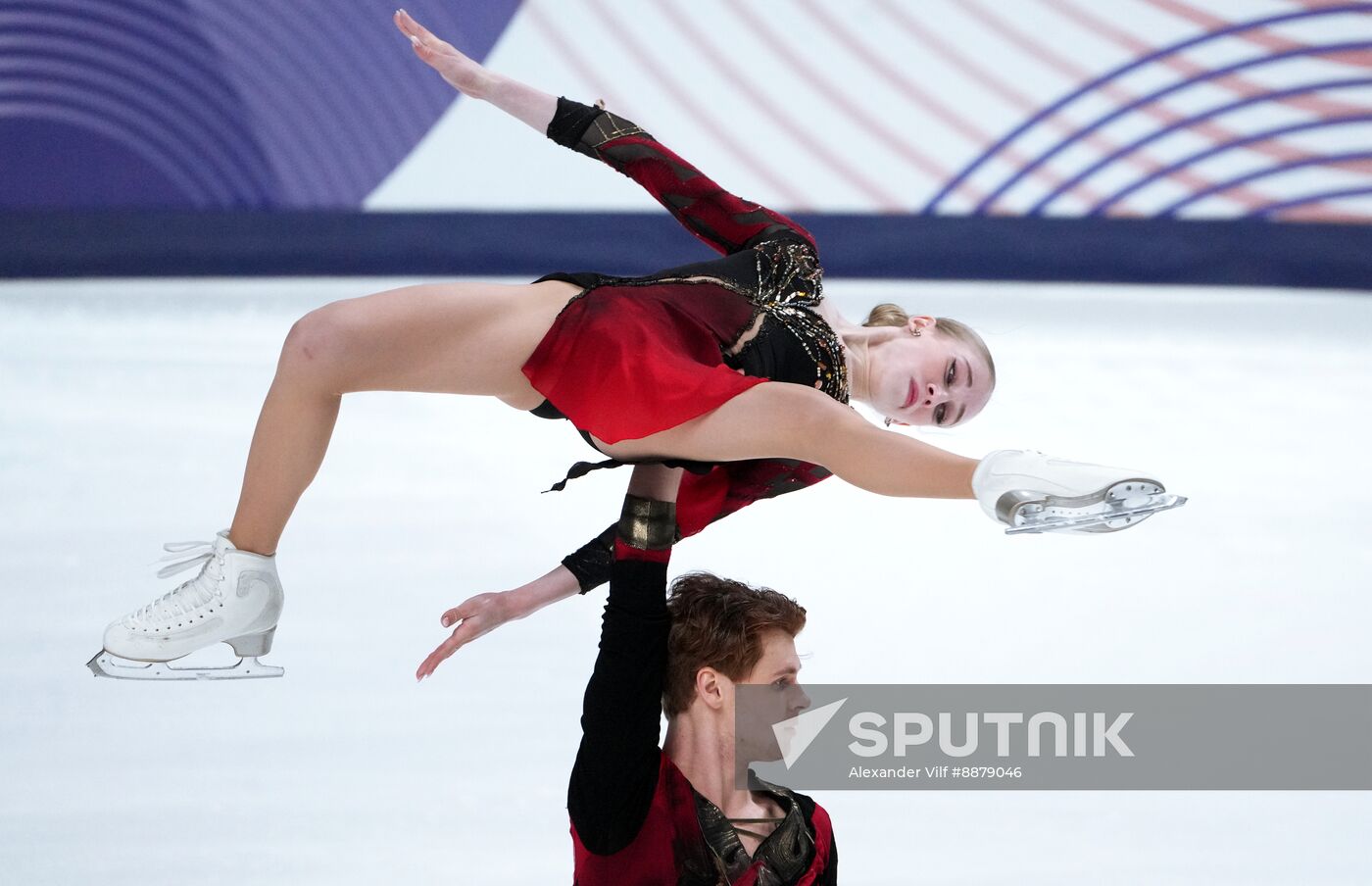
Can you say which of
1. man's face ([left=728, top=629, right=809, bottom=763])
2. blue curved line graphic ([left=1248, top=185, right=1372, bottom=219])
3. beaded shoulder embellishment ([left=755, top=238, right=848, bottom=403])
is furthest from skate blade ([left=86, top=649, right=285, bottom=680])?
blue curved line graphic ([left=1248, top=185, right=1372, bottom=219])

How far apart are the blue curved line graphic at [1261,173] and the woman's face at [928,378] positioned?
4.91 m

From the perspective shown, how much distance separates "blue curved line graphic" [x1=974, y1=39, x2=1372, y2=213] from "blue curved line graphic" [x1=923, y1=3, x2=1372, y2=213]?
0.14m

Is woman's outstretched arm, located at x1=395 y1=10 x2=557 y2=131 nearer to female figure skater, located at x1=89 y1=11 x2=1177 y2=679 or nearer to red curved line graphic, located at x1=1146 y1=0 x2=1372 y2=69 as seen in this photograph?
female figure skater, located at x1=89 y1=11 x2=1177 y2=679

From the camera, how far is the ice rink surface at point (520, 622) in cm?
256

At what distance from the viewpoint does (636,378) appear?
7.93 feet

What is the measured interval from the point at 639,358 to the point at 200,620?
2.64 feet

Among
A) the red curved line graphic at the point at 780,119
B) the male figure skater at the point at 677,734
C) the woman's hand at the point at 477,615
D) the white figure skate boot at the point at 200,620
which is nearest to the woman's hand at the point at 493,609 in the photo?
the woman's hand at the point at 477,615

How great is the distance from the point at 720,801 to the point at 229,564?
0.86 metres

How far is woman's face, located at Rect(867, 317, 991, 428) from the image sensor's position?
2.75 meters

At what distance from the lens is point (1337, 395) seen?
208 inches

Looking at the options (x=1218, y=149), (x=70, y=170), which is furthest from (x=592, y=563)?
(x=1218, y=149)

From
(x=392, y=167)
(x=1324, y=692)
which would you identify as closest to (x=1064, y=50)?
(x=392, y=167)

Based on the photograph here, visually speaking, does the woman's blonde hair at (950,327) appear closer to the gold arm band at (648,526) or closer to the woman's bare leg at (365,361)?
the woman's bare leg at (365,361)

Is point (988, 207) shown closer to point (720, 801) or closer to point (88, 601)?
point (88, 601)
